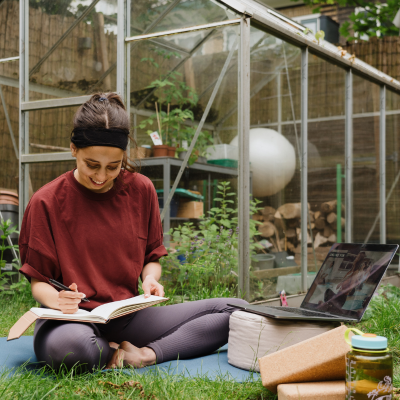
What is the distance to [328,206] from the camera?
4.48 meters

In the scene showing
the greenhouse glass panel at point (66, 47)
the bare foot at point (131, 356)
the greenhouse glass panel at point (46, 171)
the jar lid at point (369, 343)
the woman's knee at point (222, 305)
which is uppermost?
the greenhouse glass panel at point (66, 47)

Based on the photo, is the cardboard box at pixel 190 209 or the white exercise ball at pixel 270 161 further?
the white exercise ball at pixel 270 161

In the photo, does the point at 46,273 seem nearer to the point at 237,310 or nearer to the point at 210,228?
the point at 237,310

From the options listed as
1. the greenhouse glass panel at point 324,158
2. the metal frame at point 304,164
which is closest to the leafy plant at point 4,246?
the metal frame at point 304,164

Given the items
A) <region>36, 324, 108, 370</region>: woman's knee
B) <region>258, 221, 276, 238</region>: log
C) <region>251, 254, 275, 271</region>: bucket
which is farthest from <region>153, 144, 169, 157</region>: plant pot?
<region>36, 324, 108, 370</region>: woman's knee

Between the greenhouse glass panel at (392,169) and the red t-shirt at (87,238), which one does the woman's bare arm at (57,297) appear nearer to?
the red t-shirt at (87,238)

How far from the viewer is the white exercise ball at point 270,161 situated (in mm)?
3674

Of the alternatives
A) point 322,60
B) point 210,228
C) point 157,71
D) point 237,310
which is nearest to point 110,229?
point 237,310

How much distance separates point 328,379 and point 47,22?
10.7 ft

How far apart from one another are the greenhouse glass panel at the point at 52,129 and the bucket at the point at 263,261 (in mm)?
1492

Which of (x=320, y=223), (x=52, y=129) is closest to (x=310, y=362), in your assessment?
(x=52, y=129)

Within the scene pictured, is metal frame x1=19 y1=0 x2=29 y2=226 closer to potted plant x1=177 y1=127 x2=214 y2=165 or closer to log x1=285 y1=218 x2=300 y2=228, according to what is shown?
potted plant x1=177 y1=127 x2=214 y2=165

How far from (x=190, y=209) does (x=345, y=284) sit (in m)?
1.38

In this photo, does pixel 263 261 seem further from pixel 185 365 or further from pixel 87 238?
pixel 87 238
